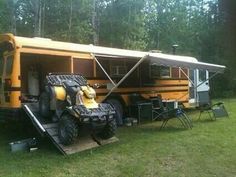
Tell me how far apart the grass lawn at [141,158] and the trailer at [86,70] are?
1.35 metres

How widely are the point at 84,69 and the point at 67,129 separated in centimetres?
322

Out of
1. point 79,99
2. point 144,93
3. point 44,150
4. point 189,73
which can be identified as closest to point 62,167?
point 44,150

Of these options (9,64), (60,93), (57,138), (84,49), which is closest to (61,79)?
(60,93)

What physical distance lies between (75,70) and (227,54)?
29.4ft

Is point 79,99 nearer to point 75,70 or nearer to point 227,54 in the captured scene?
point 75,70

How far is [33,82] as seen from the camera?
10.8 metres

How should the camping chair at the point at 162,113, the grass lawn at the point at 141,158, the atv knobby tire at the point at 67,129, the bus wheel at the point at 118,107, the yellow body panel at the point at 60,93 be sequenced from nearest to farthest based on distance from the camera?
1. the grass lawn at the point at 141,158
2. the atv knobby tire at the point at 67,129
3. the yellow body panel at the point at 60,93
4. the camping chair at the point at 162,113
5. the bus wheel at the point at 118,107

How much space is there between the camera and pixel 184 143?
27.2 ft

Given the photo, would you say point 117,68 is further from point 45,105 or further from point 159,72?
point 45,105

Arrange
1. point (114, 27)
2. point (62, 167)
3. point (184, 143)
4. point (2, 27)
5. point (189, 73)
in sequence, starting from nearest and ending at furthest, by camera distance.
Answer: point (62, 167) < point (184, 143) < point (189, 73) < point (2, 27) < point (114, 27)

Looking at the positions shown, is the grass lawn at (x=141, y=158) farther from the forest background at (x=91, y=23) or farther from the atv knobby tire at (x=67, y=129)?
the forest background at (x=91, y=23)

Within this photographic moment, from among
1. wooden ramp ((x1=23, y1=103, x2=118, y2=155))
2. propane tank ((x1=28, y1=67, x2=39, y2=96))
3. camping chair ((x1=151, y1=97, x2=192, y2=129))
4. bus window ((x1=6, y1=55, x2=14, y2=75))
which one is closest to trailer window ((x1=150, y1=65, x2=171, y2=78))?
camping chair ((x1=151, y1=97, x2=192, y2=129))

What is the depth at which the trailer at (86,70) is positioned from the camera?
874 cm

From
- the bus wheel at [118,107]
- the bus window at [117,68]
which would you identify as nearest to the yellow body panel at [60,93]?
the bus wheel at [118,107]
